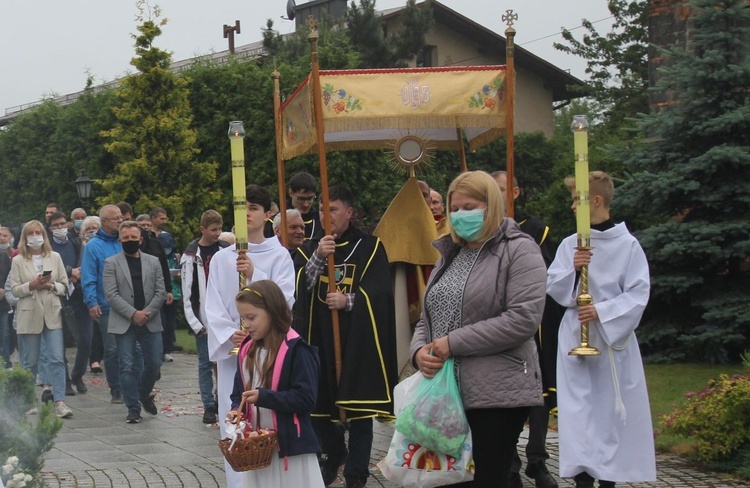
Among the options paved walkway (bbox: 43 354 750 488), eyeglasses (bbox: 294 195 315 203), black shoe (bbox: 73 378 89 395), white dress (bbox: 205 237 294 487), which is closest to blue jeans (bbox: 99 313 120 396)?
paved walkway (bbox: 43 354 750 488)

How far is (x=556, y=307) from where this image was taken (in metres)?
8.23

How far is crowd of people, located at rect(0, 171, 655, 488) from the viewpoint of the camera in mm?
5348

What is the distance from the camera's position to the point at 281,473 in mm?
5719

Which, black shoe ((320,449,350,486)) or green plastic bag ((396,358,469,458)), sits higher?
green plastic bag ((396,358,469,458))

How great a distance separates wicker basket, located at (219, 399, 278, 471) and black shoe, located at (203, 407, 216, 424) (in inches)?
223

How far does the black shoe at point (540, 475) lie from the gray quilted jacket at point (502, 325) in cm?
266

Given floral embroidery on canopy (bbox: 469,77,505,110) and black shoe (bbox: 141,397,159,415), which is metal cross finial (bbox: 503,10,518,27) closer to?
Result: floral embroidery on canopy (bbox: 469,77,505,110)

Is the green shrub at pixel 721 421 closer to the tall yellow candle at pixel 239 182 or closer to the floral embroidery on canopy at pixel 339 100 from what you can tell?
the floral embroidery on canopy at pixel 339 100

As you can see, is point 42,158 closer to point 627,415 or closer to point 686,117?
point 686,117

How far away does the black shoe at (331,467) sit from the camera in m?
8.27

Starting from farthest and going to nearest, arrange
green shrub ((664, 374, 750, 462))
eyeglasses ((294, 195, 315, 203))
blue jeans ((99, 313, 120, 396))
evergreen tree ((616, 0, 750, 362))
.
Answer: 1. evergreen tree ((616, 0, 750, 362))
2. blue jeans ((99, 313, 120, 396))
3. eyeglasses ((294, 195, 315, 203))
4. green shrub ((664, 374, 750, 462))

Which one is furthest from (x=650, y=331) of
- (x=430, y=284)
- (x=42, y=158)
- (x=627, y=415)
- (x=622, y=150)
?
(x=42, y=158)

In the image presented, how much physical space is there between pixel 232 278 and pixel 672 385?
5.80 meters

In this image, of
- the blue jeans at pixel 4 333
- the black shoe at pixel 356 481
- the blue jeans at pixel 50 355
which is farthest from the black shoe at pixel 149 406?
the black shoe at pixel 356 481
